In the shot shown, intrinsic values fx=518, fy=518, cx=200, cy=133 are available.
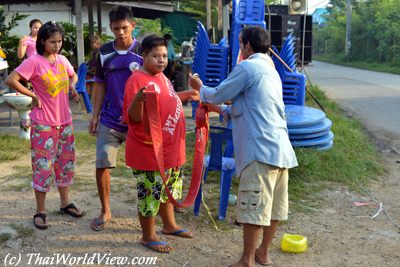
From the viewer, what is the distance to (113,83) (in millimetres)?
3938

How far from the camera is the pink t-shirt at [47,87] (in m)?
3.99

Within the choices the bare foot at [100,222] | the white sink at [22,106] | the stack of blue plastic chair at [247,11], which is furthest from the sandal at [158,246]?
the white sink at [22,106]

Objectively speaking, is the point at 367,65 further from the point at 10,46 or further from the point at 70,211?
the point at 70,211

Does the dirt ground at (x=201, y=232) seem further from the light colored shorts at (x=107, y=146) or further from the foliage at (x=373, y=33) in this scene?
the foliage at (x=373, y=33)

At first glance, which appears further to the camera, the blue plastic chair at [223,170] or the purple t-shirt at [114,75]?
the blue plastic chair at [223,170]

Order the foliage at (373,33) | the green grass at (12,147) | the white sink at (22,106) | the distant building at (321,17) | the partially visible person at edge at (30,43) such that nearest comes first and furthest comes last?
1. the green grass at (12,147)
2. the white sink at (22,106)
3. the partially visible person at edge at (30,43)
4. the foliage at (373,33)
5. the distant building at (321,17)

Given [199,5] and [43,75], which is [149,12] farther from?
[43,75]

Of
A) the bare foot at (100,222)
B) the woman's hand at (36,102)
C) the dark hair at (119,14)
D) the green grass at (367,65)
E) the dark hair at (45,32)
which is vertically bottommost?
the bare foot at (100,222)

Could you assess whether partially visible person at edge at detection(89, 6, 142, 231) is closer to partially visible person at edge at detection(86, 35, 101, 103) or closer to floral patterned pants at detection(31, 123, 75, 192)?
floral patterned pants at detection(31, 123, 75, 192)

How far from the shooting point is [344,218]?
4.69 m

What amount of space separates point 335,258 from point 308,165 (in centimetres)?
211

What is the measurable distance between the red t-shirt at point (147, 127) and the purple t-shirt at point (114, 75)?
0.39 metres

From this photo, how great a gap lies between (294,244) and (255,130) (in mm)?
1060

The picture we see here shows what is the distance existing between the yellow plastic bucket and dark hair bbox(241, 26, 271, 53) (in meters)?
1.44
